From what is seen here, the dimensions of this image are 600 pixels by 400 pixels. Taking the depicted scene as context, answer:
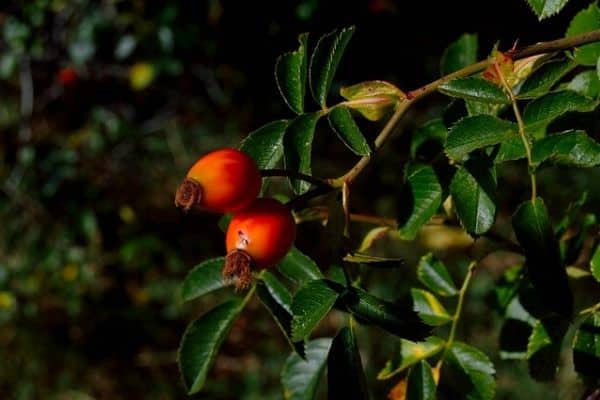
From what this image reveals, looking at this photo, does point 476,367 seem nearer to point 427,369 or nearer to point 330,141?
point 427,369

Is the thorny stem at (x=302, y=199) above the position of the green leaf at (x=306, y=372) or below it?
above

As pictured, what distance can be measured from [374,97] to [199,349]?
1.86ft

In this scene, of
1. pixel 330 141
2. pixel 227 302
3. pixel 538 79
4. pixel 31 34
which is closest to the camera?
pixel 538 79

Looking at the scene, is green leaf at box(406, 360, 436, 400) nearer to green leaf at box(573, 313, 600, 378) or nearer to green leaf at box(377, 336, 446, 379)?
green leaf at box(377, 336, 446, 379)

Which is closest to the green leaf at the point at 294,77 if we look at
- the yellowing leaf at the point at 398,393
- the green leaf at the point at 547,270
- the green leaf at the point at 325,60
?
the green leaf at the point at 325,60

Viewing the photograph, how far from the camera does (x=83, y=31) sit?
3117 mm

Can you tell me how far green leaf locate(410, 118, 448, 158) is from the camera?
1.41 metres

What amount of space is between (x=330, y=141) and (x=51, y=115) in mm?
1731

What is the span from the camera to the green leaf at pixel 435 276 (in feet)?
4.81

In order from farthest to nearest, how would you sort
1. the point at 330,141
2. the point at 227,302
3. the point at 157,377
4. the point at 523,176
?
the point at 330,141 < the point at 157,377 < the point at 523,176 < the point at 227,302

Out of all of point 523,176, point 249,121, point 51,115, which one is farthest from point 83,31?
point 523,176

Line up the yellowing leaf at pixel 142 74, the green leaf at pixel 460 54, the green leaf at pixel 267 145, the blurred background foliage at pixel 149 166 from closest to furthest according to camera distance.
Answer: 1. the green leaf at pixel 267 145
2. the green leaf at pixel 460 54
3. the blurred background foliage at pixel 149 166
4. the yellowing leaf at pixel 142 74

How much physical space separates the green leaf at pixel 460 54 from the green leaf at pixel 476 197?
54cm

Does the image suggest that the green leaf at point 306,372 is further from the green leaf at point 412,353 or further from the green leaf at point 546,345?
the green leaf at point 546,345
